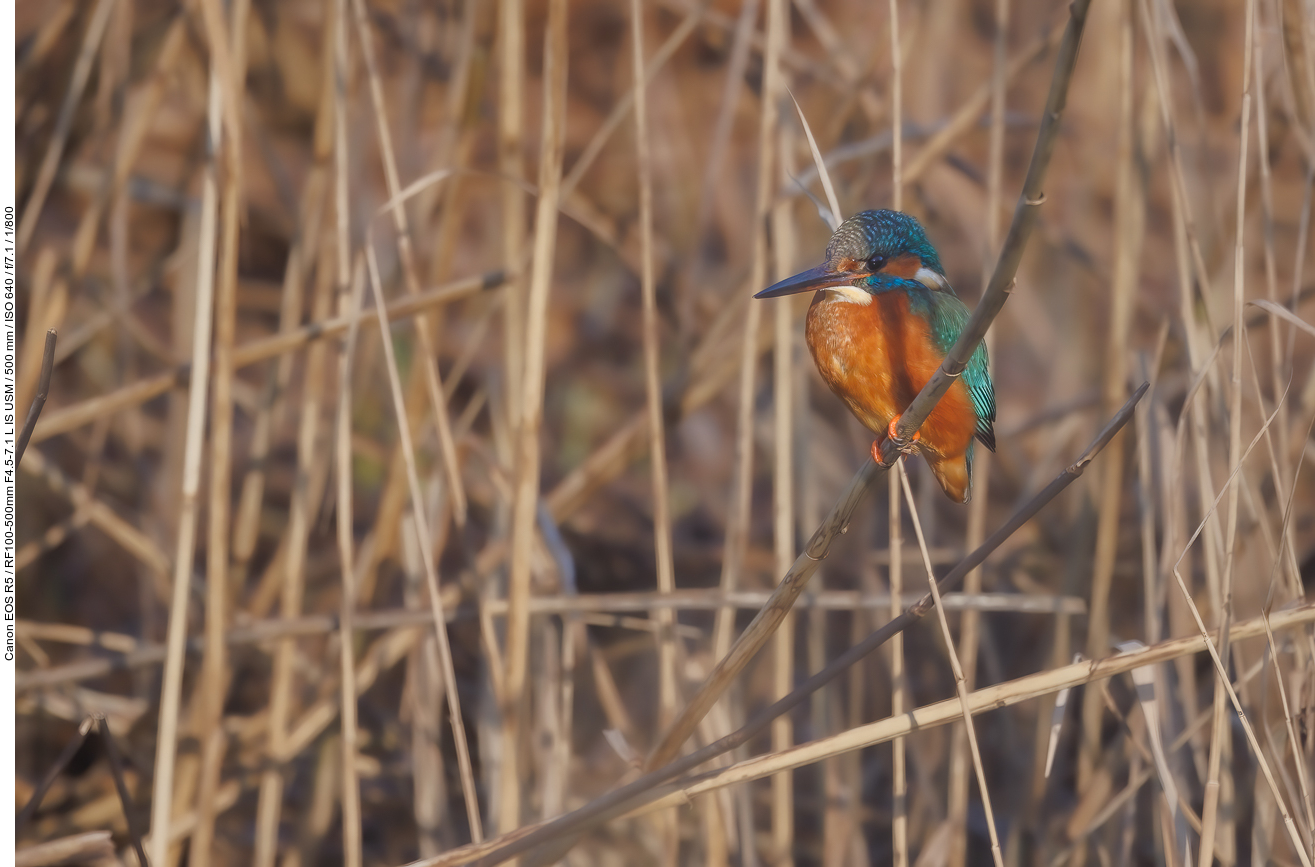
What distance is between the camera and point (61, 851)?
1526mm

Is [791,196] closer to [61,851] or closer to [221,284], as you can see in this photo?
[221,284]

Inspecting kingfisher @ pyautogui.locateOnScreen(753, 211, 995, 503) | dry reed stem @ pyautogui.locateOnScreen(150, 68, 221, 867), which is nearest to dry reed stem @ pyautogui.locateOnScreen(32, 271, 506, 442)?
dry reed stem @ pyautogui.locateOnScreen(150, 68, 221, 867)

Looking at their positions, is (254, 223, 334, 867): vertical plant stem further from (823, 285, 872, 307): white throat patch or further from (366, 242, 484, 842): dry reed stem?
(823, 285, 872, 307): white throat patch

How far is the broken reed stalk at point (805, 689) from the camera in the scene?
3.42ft

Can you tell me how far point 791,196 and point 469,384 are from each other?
215cm

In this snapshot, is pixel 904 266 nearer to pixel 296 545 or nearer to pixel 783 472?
pixel 783 472

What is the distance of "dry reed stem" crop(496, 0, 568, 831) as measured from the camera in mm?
1460

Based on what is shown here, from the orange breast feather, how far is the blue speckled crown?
0.07m

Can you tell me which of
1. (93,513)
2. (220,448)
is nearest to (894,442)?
(220,448)

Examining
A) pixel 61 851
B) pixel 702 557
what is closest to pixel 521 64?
pixel 61 851

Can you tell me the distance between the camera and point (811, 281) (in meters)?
1.10

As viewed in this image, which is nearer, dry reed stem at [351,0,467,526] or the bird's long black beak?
the bird's long black beak

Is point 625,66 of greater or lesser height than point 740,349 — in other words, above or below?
above

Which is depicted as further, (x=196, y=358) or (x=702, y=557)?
(x=702, y=557)
